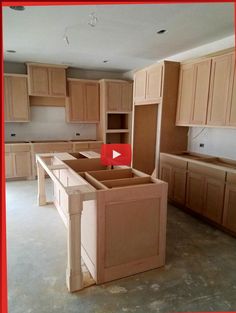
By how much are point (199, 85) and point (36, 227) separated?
3.06 metres

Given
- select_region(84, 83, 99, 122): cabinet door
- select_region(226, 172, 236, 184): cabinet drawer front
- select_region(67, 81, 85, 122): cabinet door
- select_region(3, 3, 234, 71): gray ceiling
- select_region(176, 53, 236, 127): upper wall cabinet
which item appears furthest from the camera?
select_region(84, 83, 99, 122): cabinet door

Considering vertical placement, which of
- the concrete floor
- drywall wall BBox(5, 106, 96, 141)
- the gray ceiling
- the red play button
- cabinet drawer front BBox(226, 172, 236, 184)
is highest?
the gray ceiling

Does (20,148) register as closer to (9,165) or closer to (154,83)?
(9,165)

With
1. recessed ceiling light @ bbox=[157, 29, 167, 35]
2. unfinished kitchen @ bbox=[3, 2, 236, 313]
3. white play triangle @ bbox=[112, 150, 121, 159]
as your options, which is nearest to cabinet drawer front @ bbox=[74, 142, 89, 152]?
unfinished kitchen @ bbox=[3, 2, 236, 313]

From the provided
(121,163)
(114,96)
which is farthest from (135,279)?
(114,96)

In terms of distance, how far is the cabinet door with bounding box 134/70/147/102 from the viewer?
4305 millimetres

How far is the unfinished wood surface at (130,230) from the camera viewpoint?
1899 millimetres

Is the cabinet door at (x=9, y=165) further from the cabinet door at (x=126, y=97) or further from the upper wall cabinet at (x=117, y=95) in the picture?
the cabinet door at (x=126, y=97)

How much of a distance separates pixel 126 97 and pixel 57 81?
1699 mm

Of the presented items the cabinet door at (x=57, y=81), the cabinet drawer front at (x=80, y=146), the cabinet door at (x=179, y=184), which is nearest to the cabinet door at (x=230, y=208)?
the cabinet door at (x=179, y=184)

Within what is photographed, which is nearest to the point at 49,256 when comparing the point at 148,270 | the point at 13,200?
the point at 148,270

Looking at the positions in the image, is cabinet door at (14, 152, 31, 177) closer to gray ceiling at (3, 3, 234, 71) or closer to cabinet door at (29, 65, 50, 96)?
cabinet door at (29, 65, 50, 96)

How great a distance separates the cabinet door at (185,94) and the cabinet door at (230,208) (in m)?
1.35

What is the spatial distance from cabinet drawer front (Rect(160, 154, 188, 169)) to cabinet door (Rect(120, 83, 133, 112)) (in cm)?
227
